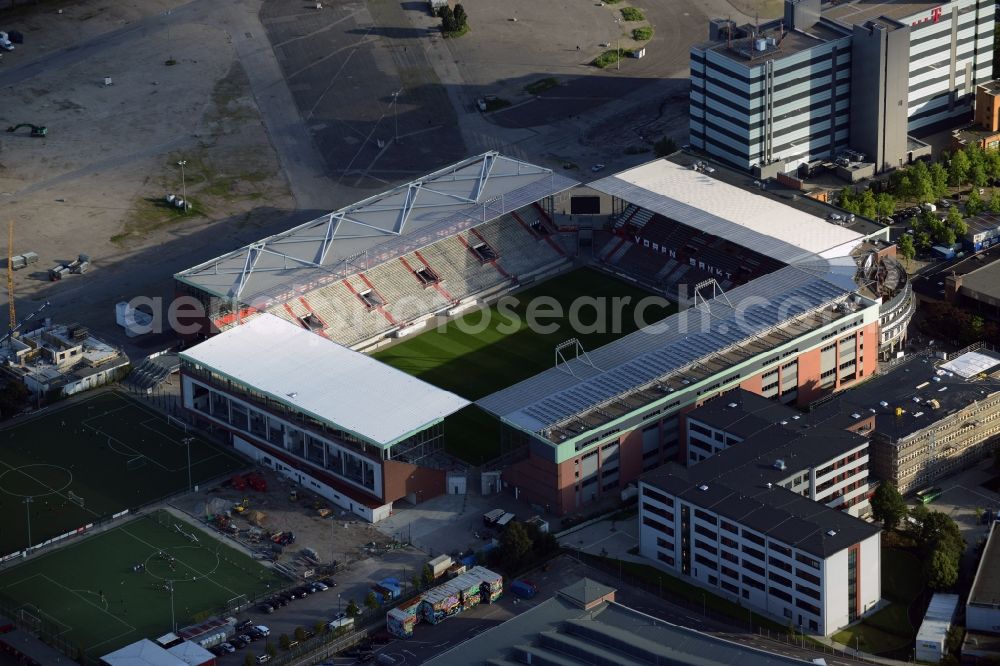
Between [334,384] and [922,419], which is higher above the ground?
[334,384]

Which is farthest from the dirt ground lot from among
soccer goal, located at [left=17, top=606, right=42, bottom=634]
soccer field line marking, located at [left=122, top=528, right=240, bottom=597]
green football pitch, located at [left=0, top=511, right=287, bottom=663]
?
soccer goal, located at [left=17, top=606, right=42, bottom=634]

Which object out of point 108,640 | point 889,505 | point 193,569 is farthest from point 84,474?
point 889,505

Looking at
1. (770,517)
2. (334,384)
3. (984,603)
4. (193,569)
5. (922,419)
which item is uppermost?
(334,384)

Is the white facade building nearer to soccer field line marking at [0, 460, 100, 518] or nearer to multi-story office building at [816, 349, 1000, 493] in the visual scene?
multi-story office building at [816, 349, 1000, 493]

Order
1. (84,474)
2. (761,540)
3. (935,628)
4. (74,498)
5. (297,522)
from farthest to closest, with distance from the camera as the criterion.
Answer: (84,474) → (74,498) → (297,522) → (761,540) → (935,628)

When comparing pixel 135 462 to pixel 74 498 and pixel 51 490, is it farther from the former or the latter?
pixel 51 490

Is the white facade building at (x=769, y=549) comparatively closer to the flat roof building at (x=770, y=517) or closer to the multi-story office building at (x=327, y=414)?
the flat roof building at (x=770, y=517)
